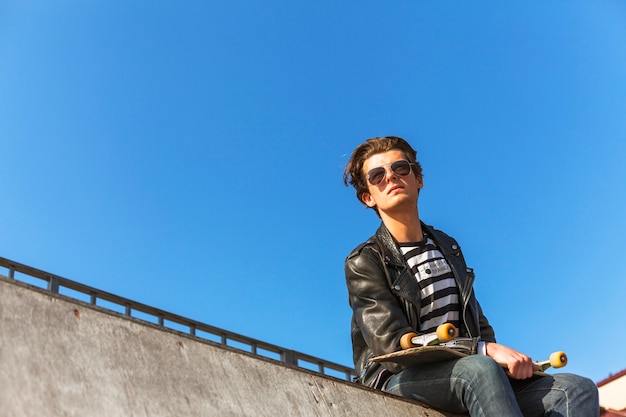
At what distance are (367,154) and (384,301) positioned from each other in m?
0.88

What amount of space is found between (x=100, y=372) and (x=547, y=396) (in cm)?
188

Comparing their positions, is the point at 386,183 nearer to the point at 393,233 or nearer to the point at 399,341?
the point at 393,233

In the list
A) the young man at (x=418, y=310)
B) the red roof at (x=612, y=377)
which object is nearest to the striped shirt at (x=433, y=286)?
the young man at (x=418, y=310)

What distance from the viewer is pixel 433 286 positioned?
153 inches

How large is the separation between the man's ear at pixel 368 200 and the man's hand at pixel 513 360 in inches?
40.5

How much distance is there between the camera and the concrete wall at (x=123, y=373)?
99.9 inches

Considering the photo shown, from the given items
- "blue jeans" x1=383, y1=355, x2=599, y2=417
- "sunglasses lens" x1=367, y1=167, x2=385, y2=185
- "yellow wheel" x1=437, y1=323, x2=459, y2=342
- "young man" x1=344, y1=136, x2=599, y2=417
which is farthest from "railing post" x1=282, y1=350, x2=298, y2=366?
"yellow wheel" x1=437, y1=323, x2=459, y2=342

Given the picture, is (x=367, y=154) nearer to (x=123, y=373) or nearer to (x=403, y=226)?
(x=403, y=226)

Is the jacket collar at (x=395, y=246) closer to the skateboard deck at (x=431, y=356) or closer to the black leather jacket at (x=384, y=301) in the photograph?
the black leather jacket at (x=384, y=301)

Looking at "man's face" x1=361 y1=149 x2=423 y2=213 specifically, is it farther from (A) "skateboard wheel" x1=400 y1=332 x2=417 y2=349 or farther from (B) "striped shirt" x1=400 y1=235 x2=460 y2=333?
(A) "skateboard wheel" x1=400 y1=332 x2=417 y2=349

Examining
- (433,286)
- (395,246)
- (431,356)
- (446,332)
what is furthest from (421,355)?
(395,246)

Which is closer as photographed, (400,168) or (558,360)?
(558,360)

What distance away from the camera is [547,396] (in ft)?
11.6

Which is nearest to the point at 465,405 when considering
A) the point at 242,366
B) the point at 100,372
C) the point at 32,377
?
the point at 242,366
